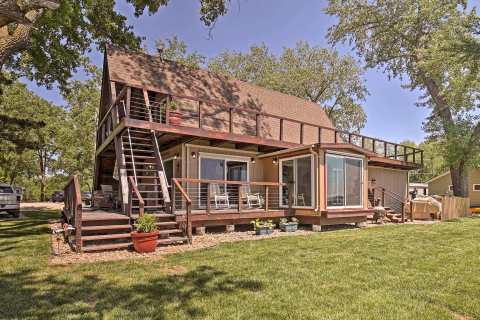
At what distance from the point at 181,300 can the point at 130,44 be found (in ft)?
46.9

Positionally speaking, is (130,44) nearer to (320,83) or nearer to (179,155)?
(179,155)

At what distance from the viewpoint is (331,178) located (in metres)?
11.4

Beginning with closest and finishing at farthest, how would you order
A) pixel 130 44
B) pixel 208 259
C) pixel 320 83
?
pixel 208 259 < pixel 130 44 < pixel 320 83

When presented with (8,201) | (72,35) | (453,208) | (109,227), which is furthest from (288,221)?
(8,201)

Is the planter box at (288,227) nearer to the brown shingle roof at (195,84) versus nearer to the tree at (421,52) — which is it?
the brown shingle roof at (195,84)

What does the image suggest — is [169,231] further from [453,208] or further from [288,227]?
[453,208]

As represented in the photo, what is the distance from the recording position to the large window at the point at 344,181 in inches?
447

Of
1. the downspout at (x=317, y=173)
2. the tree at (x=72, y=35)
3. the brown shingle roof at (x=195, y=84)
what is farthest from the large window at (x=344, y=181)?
the tree at (x=72, y=35)

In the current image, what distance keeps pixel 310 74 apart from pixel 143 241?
25.4 meters

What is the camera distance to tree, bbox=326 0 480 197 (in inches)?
777

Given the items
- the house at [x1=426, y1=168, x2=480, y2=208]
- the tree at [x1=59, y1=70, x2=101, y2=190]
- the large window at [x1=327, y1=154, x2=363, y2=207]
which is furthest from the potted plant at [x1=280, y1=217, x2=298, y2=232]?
the house at [x1=426, y1=168, x2=480, y2=208]

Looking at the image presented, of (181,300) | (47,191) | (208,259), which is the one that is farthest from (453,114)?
(47,191)

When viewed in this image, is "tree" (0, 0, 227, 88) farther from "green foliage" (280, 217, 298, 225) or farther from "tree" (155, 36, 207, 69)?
"tree" (155, 36, 207, 69)

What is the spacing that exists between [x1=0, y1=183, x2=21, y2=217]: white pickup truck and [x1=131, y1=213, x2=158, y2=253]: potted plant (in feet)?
41.8
